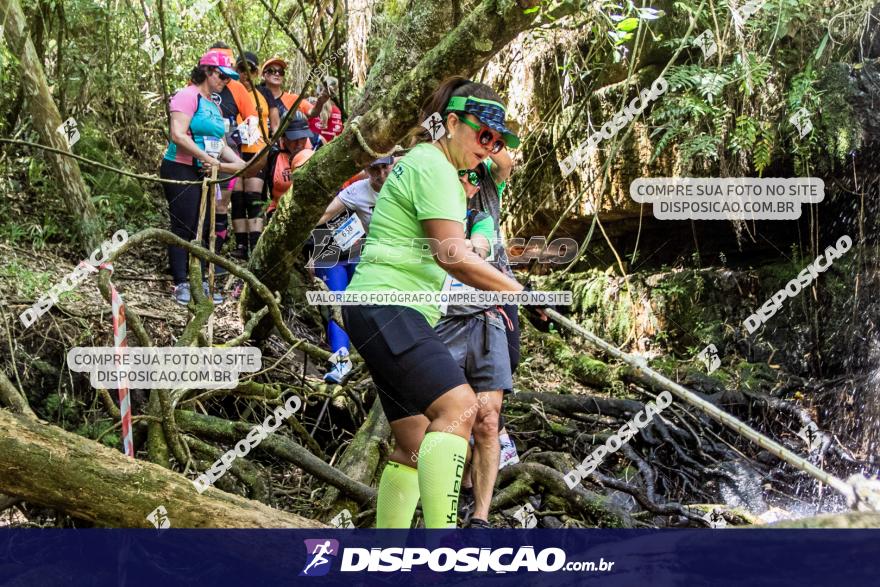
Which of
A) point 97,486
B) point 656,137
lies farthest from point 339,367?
point 656,137

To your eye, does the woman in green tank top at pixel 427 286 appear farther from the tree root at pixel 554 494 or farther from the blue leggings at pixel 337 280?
the blue leggings at pixel 337 280

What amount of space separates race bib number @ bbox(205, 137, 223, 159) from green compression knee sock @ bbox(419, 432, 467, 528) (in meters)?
3.91

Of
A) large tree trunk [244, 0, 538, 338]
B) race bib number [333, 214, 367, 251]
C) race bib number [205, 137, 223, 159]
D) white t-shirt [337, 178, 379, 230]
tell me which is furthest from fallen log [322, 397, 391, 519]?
race bib number [205, 137, 223, 159]

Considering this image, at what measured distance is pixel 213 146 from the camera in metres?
6.43

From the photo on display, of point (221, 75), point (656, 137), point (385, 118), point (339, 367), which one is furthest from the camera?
point (656, 137)

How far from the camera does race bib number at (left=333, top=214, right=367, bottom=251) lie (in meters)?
5.31

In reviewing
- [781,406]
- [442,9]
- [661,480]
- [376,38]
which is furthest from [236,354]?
[781,406]

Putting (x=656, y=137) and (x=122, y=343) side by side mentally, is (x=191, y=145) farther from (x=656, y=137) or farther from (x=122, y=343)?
(x=656, y=137)

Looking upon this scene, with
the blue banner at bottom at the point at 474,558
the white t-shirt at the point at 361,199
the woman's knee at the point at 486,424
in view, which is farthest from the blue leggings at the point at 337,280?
the blue banner at bottom at the point at 474,558

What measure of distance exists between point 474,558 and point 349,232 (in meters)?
2.64

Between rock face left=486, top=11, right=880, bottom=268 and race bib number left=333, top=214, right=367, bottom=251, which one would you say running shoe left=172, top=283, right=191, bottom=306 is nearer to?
race bib number left=333, top=214, right=367, bottom=251

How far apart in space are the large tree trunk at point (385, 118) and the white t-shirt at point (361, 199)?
0.09m

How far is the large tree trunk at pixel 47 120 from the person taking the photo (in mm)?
6184

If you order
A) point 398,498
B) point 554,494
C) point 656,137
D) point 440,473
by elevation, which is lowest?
point 554,494
